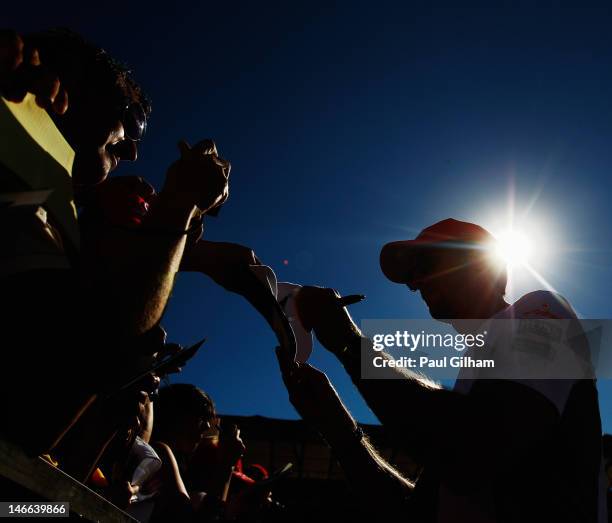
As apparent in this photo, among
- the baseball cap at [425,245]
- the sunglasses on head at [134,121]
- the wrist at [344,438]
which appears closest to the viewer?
the sunglasses on head at [134,121]

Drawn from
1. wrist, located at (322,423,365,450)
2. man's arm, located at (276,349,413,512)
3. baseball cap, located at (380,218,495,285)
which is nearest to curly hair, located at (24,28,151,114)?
man's arm, located at (276,349,413,512)

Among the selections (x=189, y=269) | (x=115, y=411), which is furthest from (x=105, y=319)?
(x=115, y=411)

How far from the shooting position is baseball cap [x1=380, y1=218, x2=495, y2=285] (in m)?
2.16

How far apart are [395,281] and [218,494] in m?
1.89

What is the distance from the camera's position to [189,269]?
129 cm

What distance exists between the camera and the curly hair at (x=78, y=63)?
4.19 feet

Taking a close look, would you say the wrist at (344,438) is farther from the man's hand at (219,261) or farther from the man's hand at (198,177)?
the man's hand at (198,177)

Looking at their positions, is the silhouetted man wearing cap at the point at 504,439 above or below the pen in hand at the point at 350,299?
below

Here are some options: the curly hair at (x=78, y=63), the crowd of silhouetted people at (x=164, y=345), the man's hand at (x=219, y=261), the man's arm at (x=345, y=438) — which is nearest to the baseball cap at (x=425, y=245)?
Answer: the crowd of silhouetted people at (x=164, y=345)

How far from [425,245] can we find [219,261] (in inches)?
49.9

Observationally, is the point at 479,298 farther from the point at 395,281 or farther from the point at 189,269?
the point at 189,269

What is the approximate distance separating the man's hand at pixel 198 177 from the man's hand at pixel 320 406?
1.17m

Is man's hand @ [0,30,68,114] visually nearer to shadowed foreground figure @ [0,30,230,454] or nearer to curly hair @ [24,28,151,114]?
shadowed foreground figure @ [0,30,230,454]

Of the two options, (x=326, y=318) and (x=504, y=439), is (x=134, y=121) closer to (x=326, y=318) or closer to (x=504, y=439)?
(x=326, y=318)
